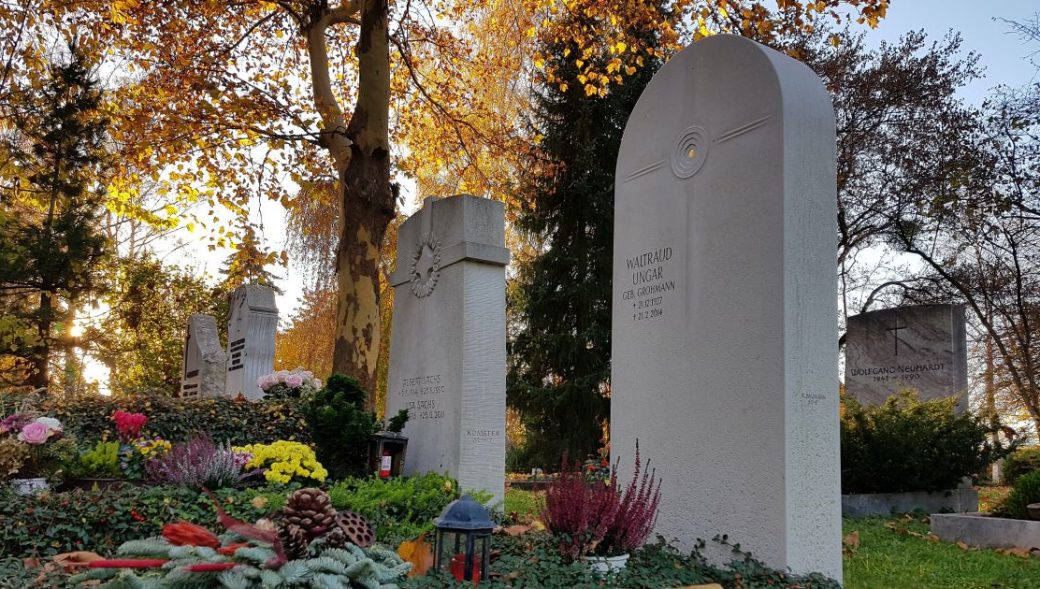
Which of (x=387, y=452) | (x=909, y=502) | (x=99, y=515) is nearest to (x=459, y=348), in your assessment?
(x=387, y=452)

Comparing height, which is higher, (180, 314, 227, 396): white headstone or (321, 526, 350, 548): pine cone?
(180, 314, 227, 396): white headstone

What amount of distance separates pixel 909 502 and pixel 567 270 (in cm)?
861

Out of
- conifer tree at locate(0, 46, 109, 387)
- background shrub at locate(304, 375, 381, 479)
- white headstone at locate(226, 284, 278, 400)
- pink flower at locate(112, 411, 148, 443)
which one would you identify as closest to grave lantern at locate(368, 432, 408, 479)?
background shrub at locate(304, 375, 381, 479)

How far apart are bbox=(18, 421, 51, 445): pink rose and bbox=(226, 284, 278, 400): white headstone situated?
7.49m

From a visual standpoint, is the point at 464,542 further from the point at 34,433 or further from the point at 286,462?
the point at 34,433

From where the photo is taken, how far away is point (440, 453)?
748cm

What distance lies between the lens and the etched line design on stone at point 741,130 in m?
4.86

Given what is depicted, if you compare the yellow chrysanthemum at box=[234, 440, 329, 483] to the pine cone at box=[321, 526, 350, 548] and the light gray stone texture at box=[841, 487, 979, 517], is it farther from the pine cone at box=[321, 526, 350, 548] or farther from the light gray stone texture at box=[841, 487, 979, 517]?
the light gray stone texture at box=[841, 487, 979, 517]

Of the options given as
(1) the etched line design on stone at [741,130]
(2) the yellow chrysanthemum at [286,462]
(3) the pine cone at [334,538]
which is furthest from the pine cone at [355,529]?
(2) the yellow chrysanthemum at [286,462]

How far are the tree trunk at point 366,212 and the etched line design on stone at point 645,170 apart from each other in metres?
5.70

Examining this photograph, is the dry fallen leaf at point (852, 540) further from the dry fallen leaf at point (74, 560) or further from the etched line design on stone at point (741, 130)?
the dry fallen leaf at point (74, 560)

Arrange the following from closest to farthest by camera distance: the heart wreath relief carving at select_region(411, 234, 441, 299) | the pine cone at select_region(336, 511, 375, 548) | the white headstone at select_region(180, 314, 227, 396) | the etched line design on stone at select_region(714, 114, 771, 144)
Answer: the pine cone at select_region(336, 511, 375, 548)
the etched line design on stone at select_region(714, 114, 771, 144)
the heart wreath relief carving at select_region(411, 234, 441, 299)
the white headstone at select_region(180, 314, 227, 396)

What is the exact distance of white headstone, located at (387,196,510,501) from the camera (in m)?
7.30

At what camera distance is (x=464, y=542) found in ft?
12.1
